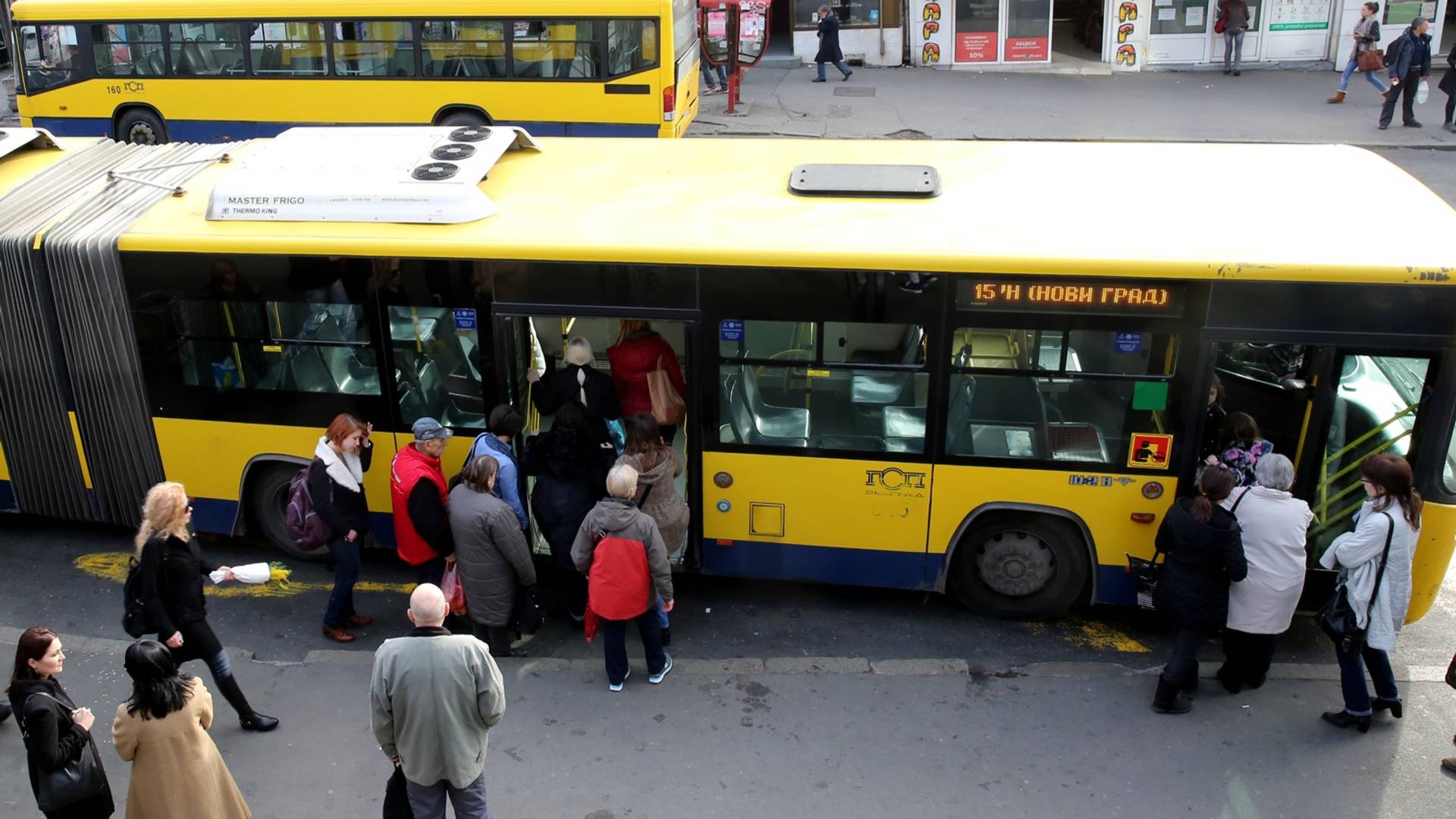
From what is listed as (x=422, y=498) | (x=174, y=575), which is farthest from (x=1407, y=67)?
(x=174, y=575)

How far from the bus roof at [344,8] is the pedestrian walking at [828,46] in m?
6.38

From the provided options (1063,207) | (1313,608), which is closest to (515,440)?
(1063,207)

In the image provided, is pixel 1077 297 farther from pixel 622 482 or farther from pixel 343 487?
pixel 343 487

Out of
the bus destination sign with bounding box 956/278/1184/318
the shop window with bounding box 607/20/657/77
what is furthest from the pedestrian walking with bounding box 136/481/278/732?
the shop window with bounding box 607/20/657/77

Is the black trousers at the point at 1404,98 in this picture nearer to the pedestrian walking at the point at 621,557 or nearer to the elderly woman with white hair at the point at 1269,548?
the elderly woman with white hair at the point at 1269,548

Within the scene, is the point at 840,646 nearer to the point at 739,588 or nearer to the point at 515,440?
the point at 739,588

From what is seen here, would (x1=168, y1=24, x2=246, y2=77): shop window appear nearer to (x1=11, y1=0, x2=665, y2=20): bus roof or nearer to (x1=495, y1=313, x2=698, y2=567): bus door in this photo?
(x1=11, y1=0, x2=665, y2=20): bus roof

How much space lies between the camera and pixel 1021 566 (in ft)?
24.1

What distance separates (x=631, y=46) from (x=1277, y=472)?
1141 cm

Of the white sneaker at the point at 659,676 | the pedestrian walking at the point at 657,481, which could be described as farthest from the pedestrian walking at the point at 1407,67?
the white sneaker at the point at 659,676

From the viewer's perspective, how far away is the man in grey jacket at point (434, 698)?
4.88 meters

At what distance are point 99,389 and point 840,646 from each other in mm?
4961

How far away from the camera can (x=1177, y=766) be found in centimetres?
623

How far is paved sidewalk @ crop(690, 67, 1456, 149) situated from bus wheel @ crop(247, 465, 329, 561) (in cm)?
1190
